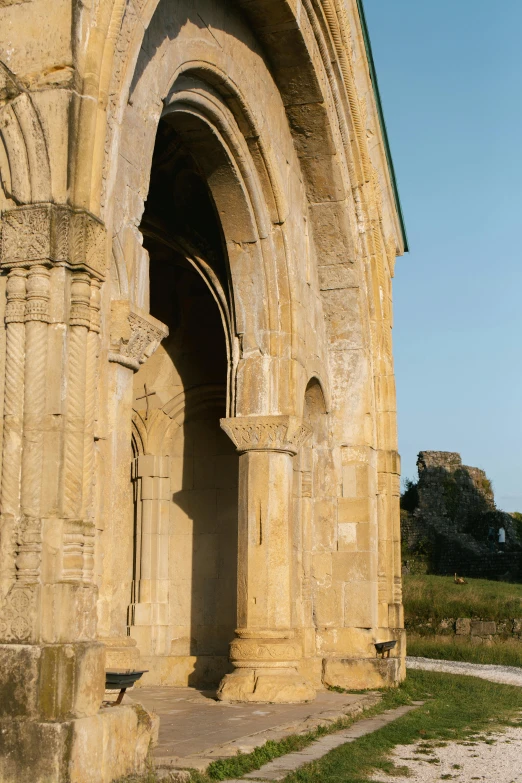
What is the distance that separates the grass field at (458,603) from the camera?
60.3 feet

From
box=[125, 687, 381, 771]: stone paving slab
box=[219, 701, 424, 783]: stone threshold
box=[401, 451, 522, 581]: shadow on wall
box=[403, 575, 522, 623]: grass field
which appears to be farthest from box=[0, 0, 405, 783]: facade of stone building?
box=[401, 451, 522, 581]: shadow on wall

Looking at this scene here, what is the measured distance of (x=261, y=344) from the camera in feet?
31.0

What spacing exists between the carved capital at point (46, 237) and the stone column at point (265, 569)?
4396 millimetres

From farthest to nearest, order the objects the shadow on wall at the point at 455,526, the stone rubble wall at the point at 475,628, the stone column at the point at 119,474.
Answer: the shadow on wall at the point at 455,526 → the stone rubble wall at the point at 475,628 → the stone column at the point at 119,474

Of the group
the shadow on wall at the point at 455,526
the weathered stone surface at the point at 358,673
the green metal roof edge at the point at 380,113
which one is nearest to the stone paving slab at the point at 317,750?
the weathered stone surface at the point at 358,673

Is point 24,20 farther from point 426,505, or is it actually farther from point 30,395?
point 426,505

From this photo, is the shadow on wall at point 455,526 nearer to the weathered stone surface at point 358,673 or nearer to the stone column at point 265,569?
the weathered stone surface at point 358,673

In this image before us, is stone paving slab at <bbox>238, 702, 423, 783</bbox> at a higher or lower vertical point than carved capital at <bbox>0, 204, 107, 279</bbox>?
lower

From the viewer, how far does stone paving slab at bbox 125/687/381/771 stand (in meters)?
5.54

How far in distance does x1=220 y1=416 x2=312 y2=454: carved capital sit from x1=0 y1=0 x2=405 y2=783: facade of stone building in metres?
0.02

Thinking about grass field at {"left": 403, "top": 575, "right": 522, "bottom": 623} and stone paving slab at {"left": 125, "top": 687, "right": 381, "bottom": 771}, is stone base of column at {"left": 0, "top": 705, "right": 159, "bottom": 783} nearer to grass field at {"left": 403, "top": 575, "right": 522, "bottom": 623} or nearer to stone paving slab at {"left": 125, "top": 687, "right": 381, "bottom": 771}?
stone paving slab at {"left": 125, "top": 687, "right": 381, "bottom": 771}

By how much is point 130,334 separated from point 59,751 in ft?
7.80

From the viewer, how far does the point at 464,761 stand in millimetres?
6242

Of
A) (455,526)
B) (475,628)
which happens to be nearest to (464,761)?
(475,628)
